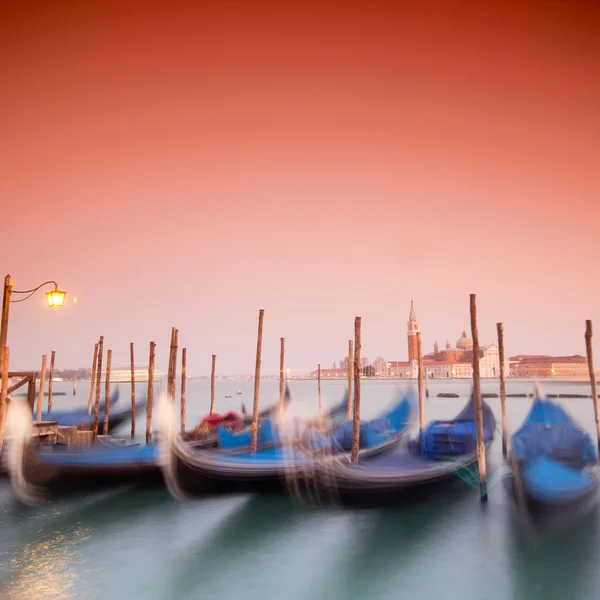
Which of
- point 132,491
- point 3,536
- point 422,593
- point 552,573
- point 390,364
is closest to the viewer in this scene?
point 422,593

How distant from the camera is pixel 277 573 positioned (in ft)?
17.7

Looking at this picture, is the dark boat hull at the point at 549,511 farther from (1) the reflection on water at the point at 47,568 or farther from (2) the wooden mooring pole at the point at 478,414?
(1) the reflection on water at the point at 47,568

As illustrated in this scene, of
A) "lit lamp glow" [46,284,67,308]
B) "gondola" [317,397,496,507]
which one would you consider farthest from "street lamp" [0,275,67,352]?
"gondola" [317,397,496,507]

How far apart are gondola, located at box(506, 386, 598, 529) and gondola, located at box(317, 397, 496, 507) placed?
3.32 ft

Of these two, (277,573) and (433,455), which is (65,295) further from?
(433,455)

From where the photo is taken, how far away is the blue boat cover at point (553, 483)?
6383 millimetres


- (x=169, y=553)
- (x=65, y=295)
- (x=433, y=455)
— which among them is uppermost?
(x=65, y=295)

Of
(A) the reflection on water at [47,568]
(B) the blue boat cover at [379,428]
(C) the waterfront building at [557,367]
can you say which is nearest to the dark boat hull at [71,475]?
(A) the reflection on water at [47,568]

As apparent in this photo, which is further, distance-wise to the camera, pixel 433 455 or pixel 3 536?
pixel 433 455

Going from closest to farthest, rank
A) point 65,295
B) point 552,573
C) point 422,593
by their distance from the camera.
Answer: point 422,593
point 552,573
point 65,295

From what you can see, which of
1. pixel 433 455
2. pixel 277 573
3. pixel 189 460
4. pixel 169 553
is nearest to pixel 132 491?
pixel 189 460

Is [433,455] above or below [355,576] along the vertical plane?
above

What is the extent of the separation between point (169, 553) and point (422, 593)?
3.03m

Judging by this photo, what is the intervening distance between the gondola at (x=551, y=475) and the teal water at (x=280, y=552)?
0.29 metres
